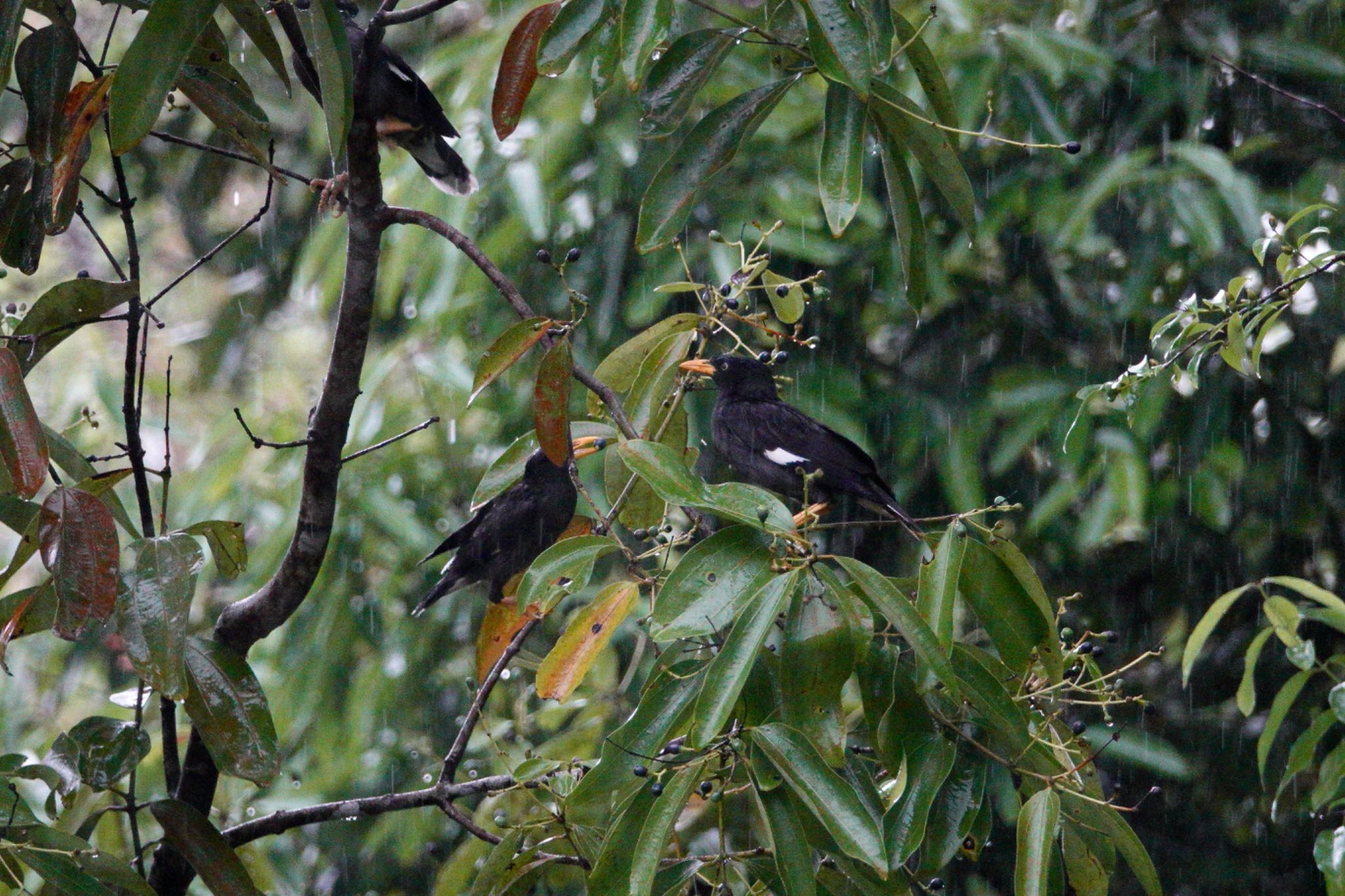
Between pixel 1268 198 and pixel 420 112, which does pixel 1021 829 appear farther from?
pixel 420 112

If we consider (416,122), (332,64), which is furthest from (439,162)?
(332,64)

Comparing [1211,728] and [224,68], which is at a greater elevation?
[224,68]

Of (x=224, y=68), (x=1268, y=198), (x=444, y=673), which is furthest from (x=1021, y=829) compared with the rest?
(x=444, y=673)

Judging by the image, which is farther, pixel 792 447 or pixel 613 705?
pixel 613 705

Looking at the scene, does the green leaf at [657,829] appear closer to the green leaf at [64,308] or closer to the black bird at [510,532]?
the green leaf at [64,308]

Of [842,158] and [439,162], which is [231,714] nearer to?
[842,158]

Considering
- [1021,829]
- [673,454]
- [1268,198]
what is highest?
[673,454]

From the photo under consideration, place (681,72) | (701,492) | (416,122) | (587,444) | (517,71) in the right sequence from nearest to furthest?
(701,492)
(681,72)
(517,71)
(587,444)
(416,122)

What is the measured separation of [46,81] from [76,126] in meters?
0.07

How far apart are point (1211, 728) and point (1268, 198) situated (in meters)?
1.38

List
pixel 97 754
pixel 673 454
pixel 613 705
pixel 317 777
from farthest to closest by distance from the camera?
pixel 317 777, pixel 613 705, pixel 97 754, pixel 673 454

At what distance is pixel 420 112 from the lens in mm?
3361

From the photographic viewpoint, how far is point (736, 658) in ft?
4.18

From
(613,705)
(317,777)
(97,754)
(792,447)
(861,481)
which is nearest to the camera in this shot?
(97,754)
